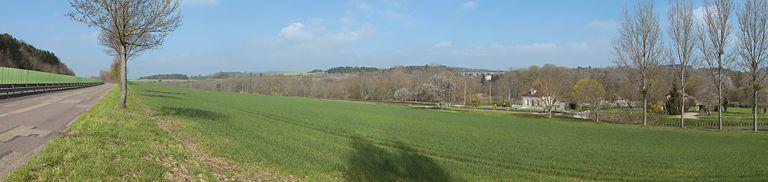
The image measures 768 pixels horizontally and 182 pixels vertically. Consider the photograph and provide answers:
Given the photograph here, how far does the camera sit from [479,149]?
2028 cm

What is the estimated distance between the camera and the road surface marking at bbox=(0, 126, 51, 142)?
11.2 m

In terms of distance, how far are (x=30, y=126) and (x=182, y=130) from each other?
4419 mm

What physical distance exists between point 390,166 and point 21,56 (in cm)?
11369

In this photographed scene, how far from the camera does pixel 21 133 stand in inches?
477

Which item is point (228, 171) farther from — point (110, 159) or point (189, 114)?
point (189, 114)

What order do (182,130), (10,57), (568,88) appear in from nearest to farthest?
(182,130)
(10,57)
(568,88)

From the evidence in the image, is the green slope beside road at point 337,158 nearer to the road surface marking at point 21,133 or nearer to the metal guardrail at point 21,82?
the road surface marking at point 21,133

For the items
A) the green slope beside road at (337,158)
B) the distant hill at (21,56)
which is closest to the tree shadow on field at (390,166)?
the green slope beside road at (337,158)

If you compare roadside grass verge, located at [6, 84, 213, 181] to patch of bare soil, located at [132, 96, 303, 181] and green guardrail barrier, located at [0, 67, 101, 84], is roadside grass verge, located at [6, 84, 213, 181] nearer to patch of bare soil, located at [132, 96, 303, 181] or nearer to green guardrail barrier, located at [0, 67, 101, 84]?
patch of bare soil, located at [132, 96, 303, 181]

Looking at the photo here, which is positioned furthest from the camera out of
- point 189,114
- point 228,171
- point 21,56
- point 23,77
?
point 21,56

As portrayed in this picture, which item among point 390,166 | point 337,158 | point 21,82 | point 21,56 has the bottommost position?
point 390,166

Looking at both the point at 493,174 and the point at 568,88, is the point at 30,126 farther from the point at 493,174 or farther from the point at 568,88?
the point at 568,88

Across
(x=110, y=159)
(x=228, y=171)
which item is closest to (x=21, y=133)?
(x=110, y=159)

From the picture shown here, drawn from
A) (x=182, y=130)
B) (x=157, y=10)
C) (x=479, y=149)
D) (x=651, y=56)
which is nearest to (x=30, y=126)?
(x=182, y=130)
